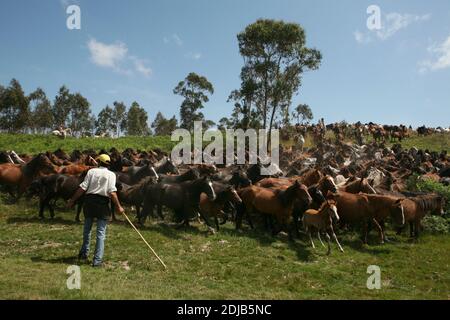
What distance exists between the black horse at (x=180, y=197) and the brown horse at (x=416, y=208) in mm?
7015

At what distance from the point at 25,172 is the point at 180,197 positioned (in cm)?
712

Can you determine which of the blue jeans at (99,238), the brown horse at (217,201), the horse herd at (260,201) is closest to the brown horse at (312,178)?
the horse herd at (260,201)

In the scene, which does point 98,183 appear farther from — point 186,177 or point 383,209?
point 383,209

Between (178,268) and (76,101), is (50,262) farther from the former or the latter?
(76,101)

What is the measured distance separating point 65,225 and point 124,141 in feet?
99.8

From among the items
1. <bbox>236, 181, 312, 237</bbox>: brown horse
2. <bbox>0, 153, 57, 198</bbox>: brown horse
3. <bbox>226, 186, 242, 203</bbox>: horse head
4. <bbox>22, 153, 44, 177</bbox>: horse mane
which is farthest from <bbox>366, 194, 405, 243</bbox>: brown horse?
<bbox>22, 153, 44, 177</bbox>: horse mane

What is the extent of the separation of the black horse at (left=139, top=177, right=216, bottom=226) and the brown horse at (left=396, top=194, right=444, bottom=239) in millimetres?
7015

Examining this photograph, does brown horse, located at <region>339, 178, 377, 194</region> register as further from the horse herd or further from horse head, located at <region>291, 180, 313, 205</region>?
horse head, located at <region>291, 180, 313, 205</region>

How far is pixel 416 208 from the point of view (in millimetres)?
15539

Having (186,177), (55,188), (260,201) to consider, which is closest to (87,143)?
(55,188)

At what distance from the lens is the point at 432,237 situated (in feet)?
51.4

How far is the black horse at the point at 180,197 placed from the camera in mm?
14883

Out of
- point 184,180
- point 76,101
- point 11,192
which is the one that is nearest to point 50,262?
point 184,180

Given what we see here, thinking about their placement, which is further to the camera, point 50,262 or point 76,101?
point 76,101
